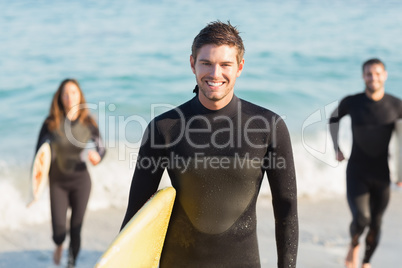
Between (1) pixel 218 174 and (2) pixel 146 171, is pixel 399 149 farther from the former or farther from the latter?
(2) pixel 146 171

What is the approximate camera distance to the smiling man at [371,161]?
567 cm

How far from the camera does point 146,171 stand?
2604 mm

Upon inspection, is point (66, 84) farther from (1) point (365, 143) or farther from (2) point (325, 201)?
(2) point (325, 201)

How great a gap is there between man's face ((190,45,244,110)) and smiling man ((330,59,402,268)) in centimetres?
343

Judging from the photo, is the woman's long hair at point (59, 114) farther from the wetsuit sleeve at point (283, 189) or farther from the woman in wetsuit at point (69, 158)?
the wetsuit sleeve at point (283, 189)

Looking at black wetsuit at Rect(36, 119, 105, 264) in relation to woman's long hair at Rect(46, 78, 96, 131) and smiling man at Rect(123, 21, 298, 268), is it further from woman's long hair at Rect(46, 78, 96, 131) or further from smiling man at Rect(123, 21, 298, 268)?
smiling man at Rect(123, 21, 298, 268)

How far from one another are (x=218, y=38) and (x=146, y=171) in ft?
2.17

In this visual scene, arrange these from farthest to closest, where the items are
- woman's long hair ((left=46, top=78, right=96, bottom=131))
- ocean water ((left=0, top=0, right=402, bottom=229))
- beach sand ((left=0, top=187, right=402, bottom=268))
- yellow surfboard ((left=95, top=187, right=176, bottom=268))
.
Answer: ocean water ((left=0, top=0, right=402, bottom=229)), beach sand ((left=0, top=187, right=402, bottom=268)), woman's long hair ((left=46, top=78, right=96, bottom=131)), yellow surfboard ((left=95, top=187, right=176, bottom=268))

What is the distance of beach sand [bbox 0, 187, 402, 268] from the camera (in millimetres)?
6012

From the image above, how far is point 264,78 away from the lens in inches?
584

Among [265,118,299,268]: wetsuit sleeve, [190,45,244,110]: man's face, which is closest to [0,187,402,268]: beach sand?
[265,118,299,268]: wetsuit sleeve

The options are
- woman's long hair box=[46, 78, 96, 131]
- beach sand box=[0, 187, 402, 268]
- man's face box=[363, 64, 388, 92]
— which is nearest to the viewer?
man's face box=[363, 64, 388, 92]

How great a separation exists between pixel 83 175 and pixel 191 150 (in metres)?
3.37

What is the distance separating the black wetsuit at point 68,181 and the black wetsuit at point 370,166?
2.55 meters
